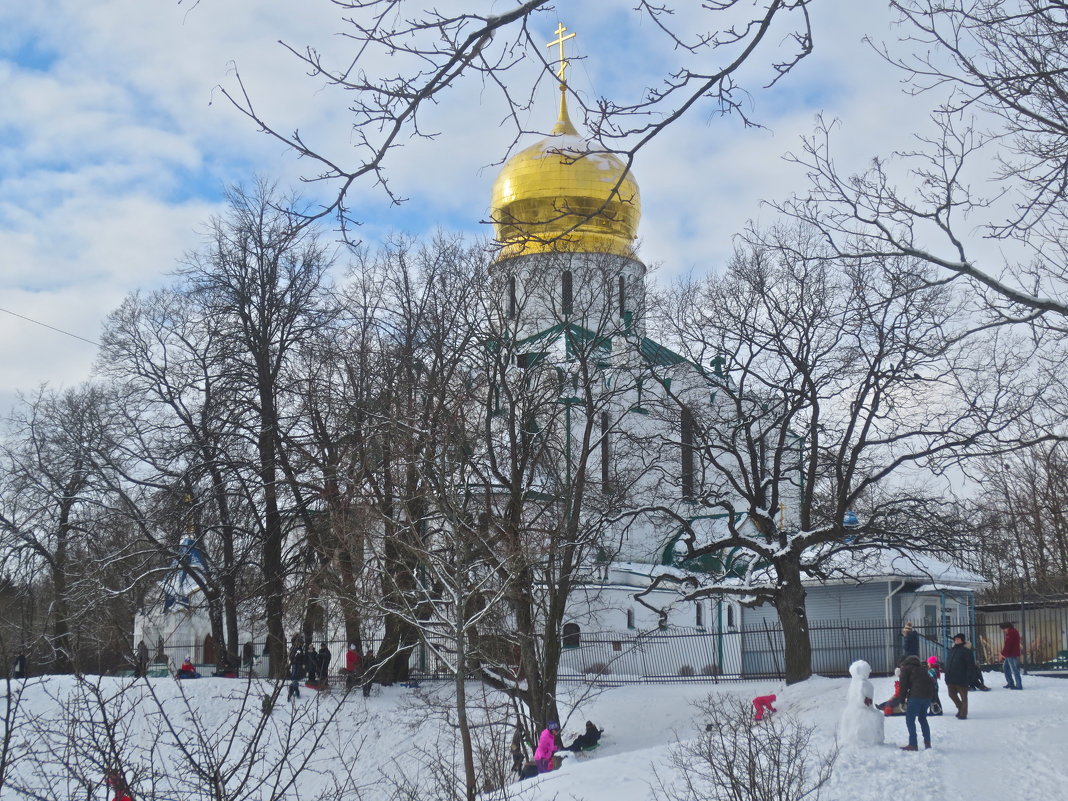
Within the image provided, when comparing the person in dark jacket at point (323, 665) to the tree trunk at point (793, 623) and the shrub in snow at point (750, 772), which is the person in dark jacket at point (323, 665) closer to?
the tree trunk at point (793, 623)

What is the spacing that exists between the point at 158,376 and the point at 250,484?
4.06 meters

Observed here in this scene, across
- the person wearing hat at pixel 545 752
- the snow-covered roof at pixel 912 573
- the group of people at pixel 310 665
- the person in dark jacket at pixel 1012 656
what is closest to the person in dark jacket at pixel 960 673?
the person in dark jacket at pixel 1012 656

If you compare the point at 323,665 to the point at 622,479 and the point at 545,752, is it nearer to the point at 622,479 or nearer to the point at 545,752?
the point at 622,479

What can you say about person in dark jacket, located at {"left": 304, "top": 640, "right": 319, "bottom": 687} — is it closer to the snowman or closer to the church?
the church

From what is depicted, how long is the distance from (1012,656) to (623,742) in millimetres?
7175

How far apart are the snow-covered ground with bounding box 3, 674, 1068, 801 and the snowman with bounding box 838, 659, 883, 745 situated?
14cm

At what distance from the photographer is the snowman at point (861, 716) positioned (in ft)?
44.1

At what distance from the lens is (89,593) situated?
24094mm

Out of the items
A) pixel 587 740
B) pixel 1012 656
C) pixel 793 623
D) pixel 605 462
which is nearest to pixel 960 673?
pixel 1012 656

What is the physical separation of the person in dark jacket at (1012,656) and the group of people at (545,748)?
683 cm

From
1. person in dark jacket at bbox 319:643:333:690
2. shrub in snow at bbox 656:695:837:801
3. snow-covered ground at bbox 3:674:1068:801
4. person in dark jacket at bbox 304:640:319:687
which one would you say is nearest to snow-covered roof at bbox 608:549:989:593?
snow-covered ground at bbox 3:674:1068:801

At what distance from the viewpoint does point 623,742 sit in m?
21.7

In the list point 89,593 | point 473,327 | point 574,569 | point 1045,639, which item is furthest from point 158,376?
point 1045,639

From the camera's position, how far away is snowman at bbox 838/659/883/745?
13430 millimetres
